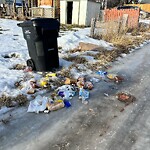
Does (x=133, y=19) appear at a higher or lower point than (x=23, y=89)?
higher

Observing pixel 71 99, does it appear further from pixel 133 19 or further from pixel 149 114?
pixel 133 19

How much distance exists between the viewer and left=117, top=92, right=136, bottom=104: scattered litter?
425 centimetres

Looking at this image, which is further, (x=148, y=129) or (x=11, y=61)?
(x=11, y=61)

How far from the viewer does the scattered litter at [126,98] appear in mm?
4247

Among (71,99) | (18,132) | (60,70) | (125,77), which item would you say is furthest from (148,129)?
(60,70)

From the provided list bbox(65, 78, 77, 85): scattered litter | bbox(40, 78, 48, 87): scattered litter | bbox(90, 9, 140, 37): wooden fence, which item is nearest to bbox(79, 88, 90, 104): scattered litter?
bbox(65, 78, 77, 85): scattered litter

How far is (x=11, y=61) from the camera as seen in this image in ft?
19.9

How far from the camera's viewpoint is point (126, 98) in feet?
14.3

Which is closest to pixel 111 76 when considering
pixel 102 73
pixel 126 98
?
pixel 102 73

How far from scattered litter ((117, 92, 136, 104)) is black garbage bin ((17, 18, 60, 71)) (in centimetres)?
198

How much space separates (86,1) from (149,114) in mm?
14552

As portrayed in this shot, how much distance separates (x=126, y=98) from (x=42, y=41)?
2.38 metres

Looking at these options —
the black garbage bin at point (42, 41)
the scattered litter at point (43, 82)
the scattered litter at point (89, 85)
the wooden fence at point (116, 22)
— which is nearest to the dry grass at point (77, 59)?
the black garbage bin at point (42, 41)

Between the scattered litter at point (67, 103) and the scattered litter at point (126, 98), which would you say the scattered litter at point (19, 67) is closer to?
the scattered litter at point (67, 103)
